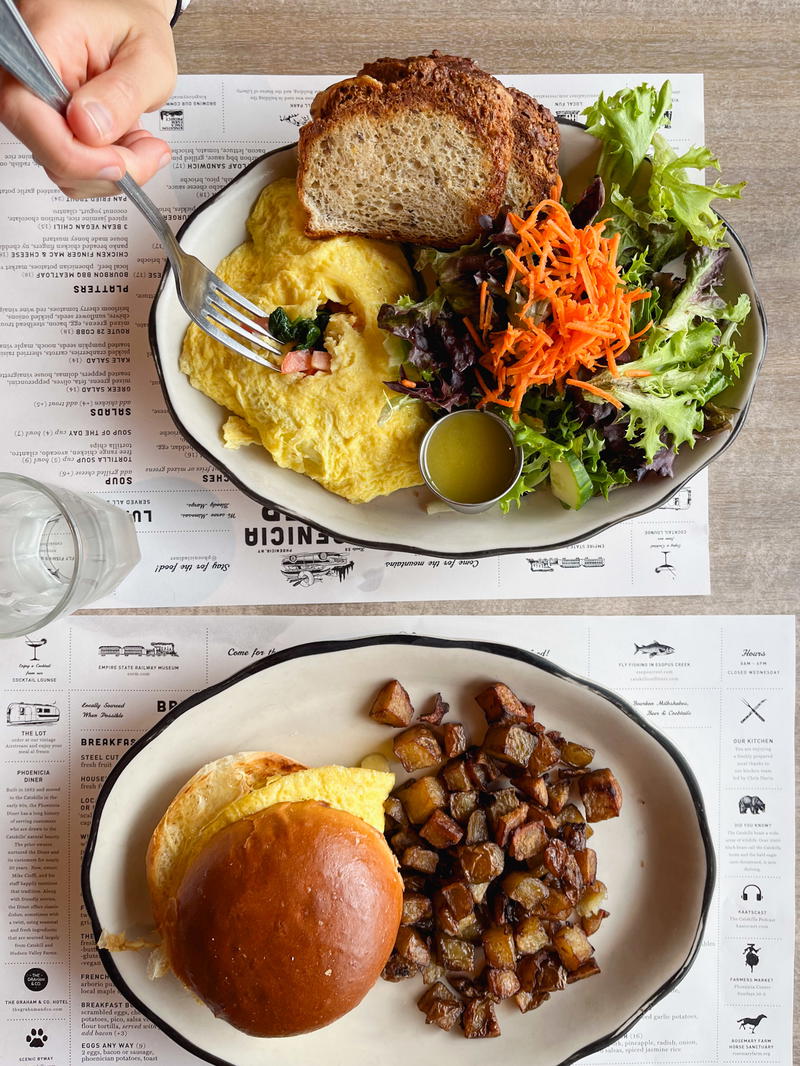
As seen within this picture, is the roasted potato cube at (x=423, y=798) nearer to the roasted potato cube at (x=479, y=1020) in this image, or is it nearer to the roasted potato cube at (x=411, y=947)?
the roasted potato cube at (x=411, y=947)

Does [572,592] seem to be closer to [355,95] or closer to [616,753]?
[616,753]

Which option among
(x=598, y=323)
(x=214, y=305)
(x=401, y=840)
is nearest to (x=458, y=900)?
(x=401, y=840)

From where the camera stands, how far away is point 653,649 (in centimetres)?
184

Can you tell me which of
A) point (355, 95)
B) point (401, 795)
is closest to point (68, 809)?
point (401, 795)

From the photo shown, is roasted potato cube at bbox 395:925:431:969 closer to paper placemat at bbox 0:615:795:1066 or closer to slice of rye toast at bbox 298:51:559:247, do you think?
paper placemat at bbox 0:615:795:1066

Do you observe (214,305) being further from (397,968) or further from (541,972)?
(541,972)

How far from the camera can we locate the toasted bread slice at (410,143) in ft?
4.86

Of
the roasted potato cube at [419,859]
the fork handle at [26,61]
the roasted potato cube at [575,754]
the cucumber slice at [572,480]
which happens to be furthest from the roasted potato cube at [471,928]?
the fork handle at [26,61]

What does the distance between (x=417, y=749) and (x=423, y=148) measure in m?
1.14

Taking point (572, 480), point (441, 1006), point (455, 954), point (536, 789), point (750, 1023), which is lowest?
point (750, 1023)

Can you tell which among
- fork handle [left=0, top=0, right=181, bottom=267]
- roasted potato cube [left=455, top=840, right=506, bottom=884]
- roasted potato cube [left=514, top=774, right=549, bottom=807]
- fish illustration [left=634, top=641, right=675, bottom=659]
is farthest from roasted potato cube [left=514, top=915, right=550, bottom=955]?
fork handle [left=0, top=0, right=181, bottom=267]

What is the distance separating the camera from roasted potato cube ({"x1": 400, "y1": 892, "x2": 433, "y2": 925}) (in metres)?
1.70

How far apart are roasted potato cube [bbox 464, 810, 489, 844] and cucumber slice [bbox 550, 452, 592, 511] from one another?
25.5 inches

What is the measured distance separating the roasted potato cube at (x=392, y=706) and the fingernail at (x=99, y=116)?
1102 millimetres
